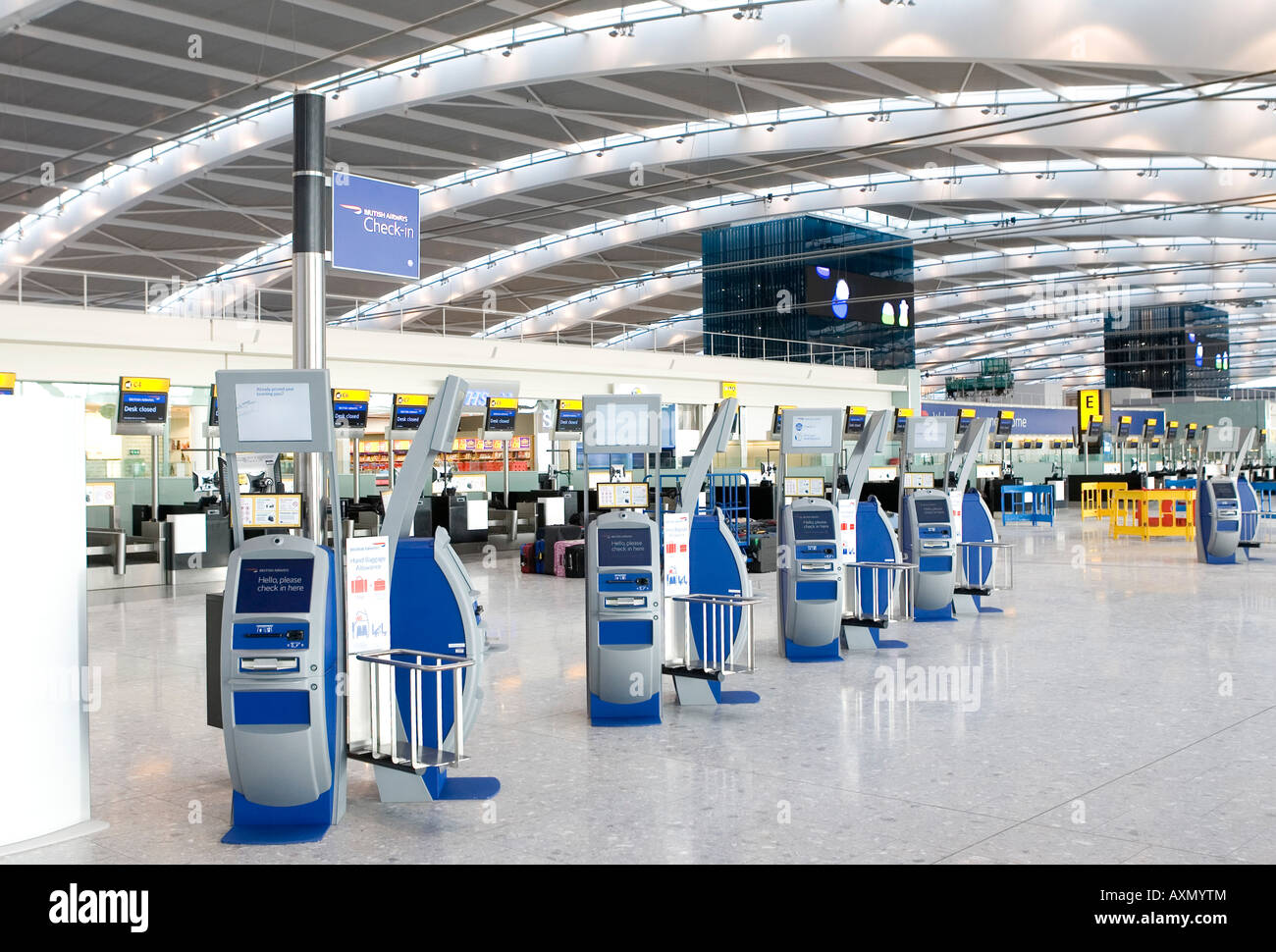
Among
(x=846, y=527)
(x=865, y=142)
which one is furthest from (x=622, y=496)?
(x=865, y=142)

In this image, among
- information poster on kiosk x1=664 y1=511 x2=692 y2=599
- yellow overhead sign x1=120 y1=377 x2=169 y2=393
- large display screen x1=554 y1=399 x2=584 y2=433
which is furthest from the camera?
large display screen x1=554 y1=399 x2=584 y2=433

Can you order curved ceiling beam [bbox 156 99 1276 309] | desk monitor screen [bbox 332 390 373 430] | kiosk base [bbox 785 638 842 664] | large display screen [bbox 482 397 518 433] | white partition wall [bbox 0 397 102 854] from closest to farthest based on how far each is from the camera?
white partition wall [bbox 0 397 102 854] < kiosk base [bbox 785 638 842 664] < desk monitor screen [bbox 332 390 373 430] < large display screen [bbox 482 397 518 433] < curved ceiling beam [bbox 156 99 1276 309]

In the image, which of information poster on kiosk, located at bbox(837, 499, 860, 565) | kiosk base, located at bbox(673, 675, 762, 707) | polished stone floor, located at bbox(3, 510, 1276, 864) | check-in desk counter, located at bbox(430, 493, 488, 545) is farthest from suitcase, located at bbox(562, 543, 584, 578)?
kiosk base, located at bbox(673, 675, 762, 707)

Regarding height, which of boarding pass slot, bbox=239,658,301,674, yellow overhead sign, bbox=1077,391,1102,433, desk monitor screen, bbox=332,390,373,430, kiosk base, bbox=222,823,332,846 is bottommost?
kiosk base, bbox=222,823,332,846

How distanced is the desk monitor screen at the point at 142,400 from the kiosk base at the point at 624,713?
9.28 metres

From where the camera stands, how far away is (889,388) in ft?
93.8

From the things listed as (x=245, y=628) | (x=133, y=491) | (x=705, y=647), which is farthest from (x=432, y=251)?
(x=245, y=628)

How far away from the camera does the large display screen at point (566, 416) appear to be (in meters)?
18.0

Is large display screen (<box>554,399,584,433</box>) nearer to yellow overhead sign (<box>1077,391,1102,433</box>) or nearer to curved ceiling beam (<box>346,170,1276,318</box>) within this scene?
curved ceiling beam (<box>346,170,1276,318</box>)

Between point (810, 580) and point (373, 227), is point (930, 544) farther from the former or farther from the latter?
point (373, 227)

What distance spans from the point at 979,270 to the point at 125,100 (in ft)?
79.9

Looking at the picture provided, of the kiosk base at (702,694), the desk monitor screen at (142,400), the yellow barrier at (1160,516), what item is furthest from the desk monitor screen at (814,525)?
the yellow barrier at (1160,516)

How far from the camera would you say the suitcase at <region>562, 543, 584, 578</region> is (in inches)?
533
